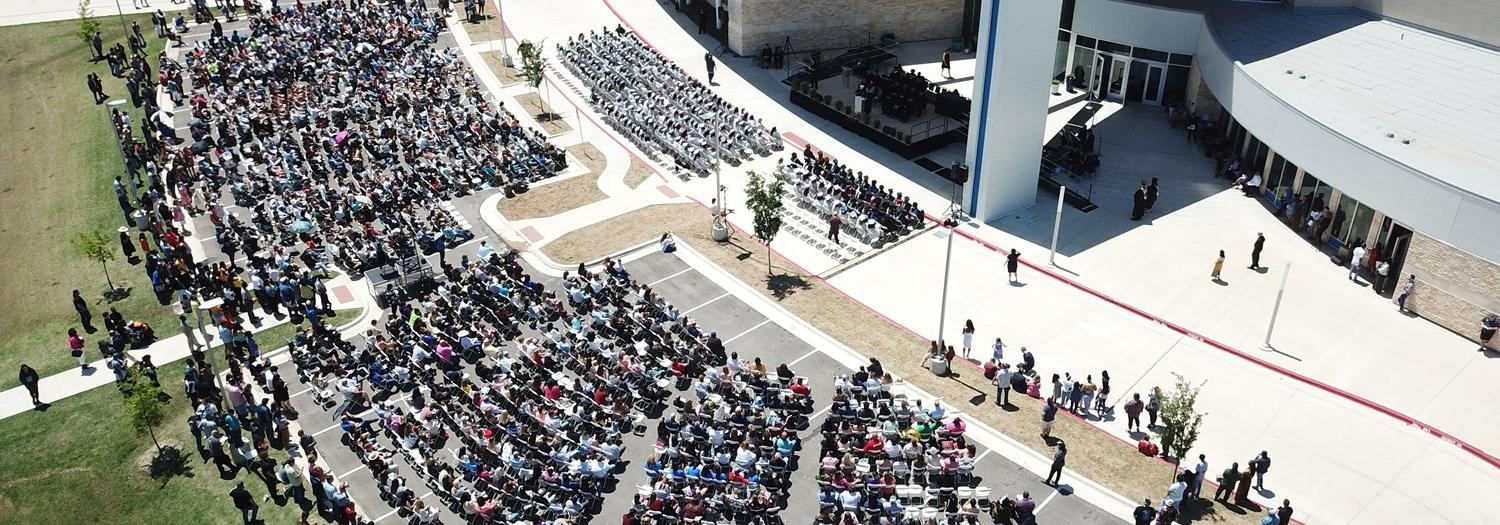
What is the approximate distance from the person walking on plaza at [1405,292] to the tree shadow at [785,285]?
18.2m

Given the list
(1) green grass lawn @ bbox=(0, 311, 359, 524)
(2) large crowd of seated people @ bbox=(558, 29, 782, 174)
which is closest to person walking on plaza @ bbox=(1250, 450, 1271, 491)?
(2) large crowd of seated people @ bbox=(558, 29, 782, 174)

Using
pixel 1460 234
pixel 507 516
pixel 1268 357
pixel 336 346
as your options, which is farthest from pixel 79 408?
pixel 1460 234

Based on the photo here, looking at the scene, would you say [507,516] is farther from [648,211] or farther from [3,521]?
[648,211]

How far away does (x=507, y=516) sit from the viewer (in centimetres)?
2475

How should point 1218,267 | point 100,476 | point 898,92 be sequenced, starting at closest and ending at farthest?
1. point 100,476
2. point 1218,267
3. point 898,92

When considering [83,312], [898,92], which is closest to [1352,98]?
[898,92]

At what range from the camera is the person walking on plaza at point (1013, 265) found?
111ft

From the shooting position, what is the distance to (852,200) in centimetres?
3819

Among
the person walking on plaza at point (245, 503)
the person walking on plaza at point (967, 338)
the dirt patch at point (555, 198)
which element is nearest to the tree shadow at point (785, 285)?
the person walking on plaza at point (967, 338)

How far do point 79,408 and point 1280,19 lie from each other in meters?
47.2

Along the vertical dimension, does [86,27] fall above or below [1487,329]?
above

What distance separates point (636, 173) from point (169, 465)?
2084 centimetres

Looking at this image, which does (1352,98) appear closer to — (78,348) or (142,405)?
(142,405)

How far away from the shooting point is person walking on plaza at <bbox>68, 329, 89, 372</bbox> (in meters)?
32.0
